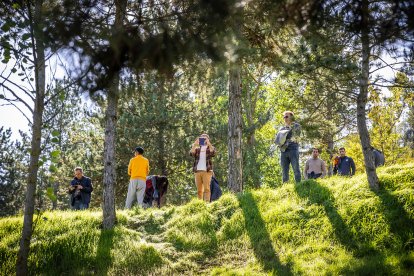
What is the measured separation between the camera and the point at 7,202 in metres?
24.1

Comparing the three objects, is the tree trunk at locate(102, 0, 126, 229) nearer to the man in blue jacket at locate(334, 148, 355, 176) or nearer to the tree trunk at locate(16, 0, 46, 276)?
the tree trunk at locate(16, 0, 46, 276)

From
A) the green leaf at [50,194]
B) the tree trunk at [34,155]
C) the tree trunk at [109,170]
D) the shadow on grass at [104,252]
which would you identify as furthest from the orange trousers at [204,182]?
the green leaf at [50,194]

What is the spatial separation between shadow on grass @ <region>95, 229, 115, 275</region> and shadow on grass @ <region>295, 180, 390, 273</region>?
3455 mm

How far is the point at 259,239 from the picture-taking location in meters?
6.16

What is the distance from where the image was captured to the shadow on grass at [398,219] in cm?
490

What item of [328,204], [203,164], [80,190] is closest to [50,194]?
[328,204]

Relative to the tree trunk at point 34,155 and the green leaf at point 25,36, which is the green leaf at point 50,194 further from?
the green leaf at point 25,36

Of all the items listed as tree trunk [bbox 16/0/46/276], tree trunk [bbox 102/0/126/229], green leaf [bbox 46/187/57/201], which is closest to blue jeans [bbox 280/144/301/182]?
tree trunk [bbox 102/0/126/229]

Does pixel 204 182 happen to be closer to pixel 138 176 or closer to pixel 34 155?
pixel 138 176

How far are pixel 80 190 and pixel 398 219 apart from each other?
770 centimetres

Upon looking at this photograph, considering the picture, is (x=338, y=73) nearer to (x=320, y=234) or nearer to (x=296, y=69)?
(x=296, y=69)

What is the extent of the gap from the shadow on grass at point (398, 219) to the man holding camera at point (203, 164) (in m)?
4.29

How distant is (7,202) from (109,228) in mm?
20210

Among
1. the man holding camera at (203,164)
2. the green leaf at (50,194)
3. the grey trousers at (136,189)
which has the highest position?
the man holding camera at (203,164)
